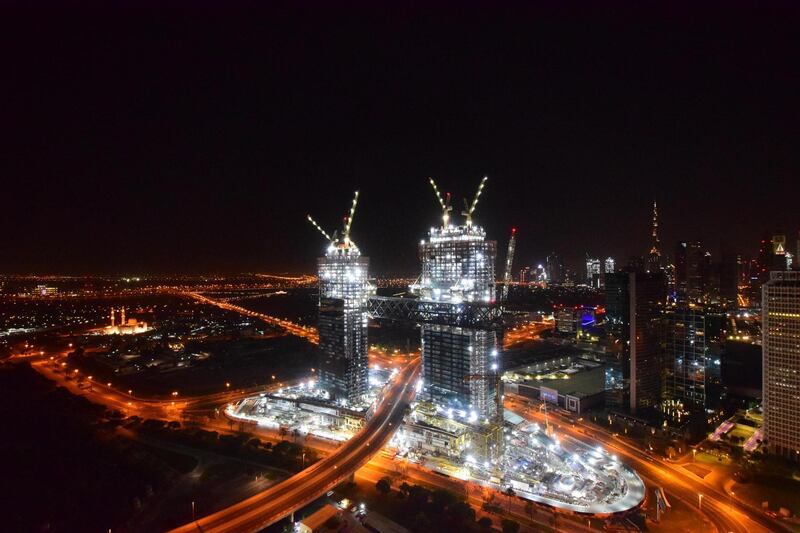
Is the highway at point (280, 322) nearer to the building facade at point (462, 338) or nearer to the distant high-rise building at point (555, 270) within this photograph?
the building facade at point (462, 338)

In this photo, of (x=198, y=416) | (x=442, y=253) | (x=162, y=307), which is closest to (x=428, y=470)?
(x=442, y=253)

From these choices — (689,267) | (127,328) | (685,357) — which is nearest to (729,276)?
(689,267)

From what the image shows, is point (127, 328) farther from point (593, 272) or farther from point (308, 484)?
point (593, 272)

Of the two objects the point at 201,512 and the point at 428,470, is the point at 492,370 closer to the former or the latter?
the point at 428,470

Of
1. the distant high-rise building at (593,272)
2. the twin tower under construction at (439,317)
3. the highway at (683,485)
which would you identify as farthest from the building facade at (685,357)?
the distant high-rise building at (593,272)

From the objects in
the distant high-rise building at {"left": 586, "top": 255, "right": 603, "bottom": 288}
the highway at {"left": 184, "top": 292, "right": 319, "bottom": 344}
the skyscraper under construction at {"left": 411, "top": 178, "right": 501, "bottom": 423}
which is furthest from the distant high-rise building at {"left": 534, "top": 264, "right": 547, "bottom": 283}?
the skyscraper under construction at {"left": 411, "top": 178, "right": 501, "bottom": 423}

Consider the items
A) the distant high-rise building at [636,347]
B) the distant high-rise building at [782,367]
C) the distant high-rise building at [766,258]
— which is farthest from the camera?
the distant high-rise building at [766,258]
